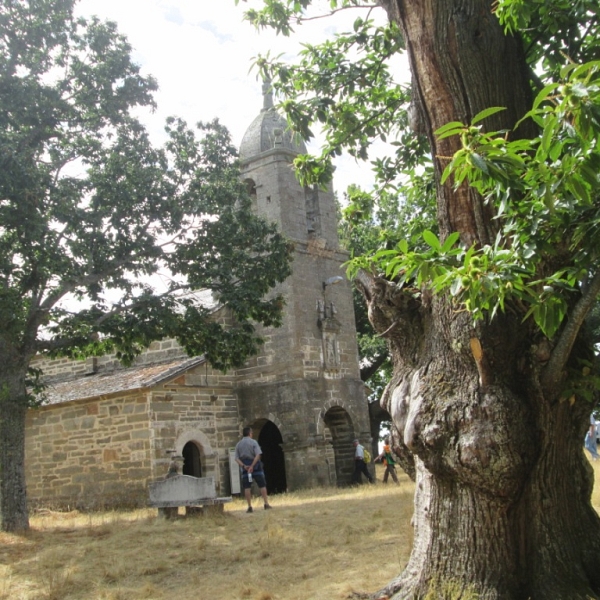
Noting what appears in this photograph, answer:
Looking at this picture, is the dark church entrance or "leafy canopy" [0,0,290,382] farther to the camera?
the dark church entrance

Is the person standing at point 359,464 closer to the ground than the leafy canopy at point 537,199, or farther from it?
closer to the ground

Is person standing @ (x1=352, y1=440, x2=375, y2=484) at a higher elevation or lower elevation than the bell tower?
lower

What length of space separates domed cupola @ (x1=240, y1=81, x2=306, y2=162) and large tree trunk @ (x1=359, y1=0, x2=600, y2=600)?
52.3ft

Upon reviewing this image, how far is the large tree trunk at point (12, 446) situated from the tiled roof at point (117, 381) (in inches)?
157

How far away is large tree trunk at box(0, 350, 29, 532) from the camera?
12195 millimetres

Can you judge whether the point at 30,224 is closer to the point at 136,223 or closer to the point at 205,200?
the point at 136,223

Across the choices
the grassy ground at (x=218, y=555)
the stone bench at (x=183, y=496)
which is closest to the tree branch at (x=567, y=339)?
the grassy ground at (x=218, y=555)

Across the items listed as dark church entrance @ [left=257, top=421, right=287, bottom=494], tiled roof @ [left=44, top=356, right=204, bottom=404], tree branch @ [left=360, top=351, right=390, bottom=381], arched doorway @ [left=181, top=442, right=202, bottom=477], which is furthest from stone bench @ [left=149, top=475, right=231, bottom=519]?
tree branch @ [left=360, top=351, right=390, bottom=381]

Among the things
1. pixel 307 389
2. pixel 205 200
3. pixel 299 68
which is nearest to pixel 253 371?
pixel 307 389

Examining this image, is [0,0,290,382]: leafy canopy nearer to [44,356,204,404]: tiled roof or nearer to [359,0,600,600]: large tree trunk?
[44,356,204,404]: tiled roof

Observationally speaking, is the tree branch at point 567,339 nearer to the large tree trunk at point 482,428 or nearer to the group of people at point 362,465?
the large tree trunk at point 482,428

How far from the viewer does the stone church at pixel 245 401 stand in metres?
17.2

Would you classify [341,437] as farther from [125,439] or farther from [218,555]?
[218,555]

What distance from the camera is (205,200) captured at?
1435 cm
